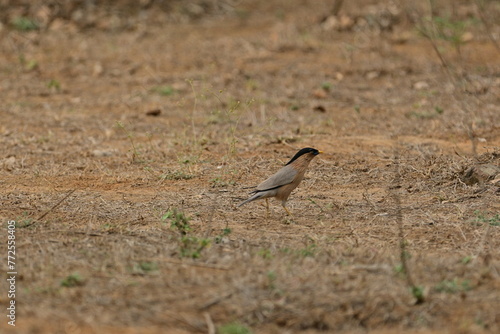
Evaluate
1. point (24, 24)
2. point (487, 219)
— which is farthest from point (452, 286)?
point (24, 24)

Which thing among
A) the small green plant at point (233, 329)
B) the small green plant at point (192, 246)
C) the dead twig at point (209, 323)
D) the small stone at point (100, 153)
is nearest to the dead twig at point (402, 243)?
the small green plant at point (233, 329)

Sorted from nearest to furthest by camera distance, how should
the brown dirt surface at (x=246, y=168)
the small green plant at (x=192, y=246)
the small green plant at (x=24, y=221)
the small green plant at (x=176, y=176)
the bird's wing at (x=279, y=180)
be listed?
the brown dirt surface at (x=246, y=168) → the small green plant at (x=192, y=246) → the small green plant at (x=24, y=221) → the bird's wing at (x=279, y=180) → the small green plant at (x=176, y=176)

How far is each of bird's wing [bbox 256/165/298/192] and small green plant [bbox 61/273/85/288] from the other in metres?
1.99

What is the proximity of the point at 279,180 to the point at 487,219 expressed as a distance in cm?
164

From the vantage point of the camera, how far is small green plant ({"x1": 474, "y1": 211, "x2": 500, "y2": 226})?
20.0 feet

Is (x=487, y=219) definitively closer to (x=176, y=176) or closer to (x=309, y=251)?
(x=309, y=251)

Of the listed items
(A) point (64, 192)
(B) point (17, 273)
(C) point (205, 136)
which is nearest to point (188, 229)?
(B) point (17, 273)

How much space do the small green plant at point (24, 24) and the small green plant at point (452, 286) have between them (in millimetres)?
11435

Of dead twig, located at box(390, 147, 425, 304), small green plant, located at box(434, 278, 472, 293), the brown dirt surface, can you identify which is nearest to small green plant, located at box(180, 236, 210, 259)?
the brown dirt surface

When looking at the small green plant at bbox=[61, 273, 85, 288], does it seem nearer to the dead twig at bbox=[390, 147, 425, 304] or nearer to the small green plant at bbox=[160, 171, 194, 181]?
the dead twig at bbox=[390, 147, 425, 304]

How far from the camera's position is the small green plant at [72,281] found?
465 cm

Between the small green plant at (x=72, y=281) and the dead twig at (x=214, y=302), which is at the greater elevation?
the dead twig at (x=214, y=302)

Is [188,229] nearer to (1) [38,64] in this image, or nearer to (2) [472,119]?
(2) [472,119]

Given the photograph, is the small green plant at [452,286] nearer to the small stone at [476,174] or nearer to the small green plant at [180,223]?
the small green plant at [180,223]
